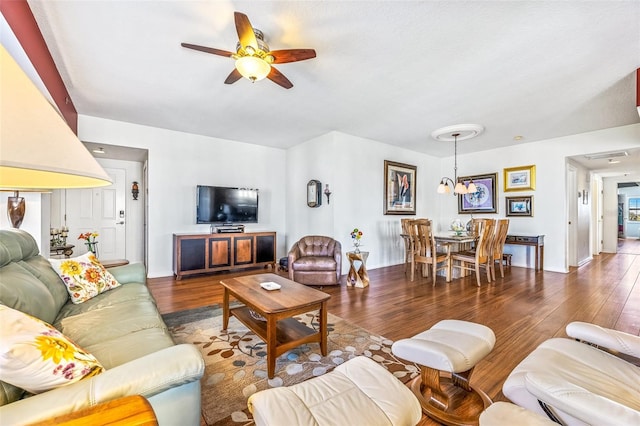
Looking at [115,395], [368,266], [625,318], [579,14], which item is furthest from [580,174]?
[115,395]

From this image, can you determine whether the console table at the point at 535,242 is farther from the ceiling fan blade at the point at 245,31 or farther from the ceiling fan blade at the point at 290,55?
the ceiling fan blade at the point at 245,31

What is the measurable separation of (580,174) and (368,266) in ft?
17.8

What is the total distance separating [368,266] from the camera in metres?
5.39

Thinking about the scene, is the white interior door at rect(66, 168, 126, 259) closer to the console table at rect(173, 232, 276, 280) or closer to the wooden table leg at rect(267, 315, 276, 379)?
the console table at rect(173, 232, 276, 280)

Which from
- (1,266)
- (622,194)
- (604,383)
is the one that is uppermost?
(622,194)

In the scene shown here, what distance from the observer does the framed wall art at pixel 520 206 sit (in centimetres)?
566

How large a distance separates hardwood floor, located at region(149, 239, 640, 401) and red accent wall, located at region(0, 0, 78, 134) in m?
2.60

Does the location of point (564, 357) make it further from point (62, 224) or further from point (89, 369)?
point (62, 224)

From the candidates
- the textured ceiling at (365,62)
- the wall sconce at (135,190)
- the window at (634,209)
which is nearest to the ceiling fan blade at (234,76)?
the textured ceiling at (365,62)

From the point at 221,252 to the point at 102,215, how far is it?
2.50 metres

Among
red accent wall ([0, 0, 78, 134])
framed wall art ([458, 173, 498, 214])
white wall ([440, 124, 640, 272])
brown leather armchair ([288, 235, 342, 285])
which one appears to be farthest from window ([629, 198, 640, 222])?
red accent wall ([0, 0, 78, 134])

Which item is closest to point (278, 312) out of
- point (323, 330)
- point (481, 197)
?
point (323, 330)

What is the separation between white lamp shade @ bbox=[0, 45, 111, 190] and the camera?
1.70 ft

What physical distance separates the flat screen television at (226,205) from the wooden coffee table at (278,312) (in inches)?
110
